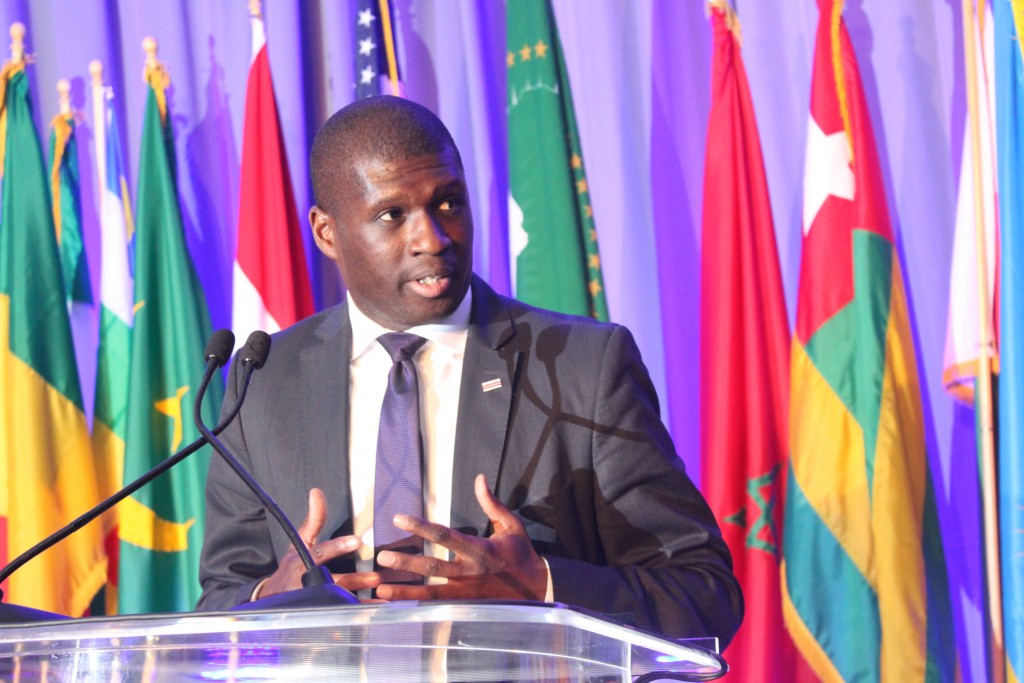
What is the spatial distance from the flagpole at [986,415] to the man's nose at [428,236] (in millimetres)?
1655

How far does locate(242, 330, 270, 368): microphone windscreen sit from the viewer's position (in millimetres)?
1591

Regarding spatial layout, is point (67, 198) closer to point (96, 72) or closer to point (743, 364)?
point (96, 72)

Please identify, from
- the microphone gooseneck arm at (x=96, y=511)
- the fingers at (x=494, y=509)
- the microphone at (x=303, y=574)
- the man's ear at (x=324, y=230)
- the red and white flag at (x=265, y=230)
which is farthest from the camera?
the red and white flag at (x=265, y=230)

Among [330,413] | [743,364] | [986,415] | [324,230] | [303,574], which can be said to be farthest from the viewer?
[743,364]

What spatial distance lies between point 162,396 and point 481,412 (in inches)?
62.6

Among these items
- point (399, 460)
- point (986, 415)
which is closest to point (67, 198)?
point (399, 460)

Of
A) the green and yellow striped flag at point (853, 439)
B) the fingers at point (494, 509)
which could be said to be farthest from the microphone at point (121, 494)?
the green and yellow striped flag at point (853, 439)

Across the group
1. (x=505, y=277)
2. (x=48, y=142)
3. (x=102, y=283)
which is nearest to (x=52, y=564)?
(x=102, y=283)

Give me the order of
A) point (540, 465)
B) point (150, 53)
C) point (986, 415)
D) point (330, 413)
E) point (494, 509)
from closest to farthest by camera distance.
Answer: point (494, 509), point (540, 465), point (330, 413), point (986, 415), point (150, 53)

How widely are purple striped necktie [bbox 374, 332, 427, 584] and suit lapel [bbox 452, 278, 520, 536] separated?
0.25 feet

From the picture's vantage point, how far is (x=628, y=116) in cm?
334

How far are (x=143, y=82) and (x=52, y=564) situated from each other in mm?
1542

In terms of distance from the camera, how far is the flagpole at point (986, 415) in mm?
2861

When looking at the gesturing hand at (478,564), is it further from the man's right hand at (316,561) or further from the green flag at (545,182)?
the green flag at (545,182)
